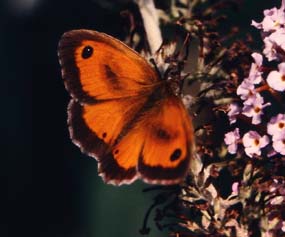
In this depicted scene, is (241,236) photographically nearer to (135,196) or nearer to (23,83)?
(135,196)

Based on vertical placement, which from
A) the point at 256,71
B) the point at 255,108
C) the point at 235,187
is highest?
the point at 256,71

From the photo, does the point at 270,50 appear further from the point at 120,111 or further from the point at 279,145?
the point at 120,111

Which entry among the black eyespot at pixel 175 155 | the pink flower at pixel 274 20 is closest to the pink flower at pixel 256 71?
the pink flower at pixel 274 20

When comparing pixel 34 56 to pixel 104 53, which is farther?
pixel 34 56

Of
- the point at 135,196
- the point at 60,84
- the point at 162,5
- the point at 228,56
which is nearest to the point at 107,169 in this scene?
the point at 228,56

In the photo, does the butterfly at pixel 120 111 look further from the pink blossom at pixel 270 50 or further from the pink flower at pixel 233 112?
the pink blossom at pixel 270 50

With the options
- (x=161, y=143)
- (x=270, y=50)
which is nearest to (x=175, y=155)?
(x=161, y=143)

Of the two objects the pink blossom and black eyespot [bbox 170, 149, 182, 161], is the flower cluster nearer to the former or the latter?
the pink blossom

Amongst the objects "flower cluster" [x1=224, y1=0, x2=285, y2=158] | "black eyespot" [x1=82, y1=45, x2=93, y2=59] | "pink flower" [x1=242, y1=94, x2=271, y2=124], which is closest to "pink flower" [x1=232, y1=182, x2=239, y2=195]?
"flower cluster" [x1=224, y1=0, x2=285, y2=158]
